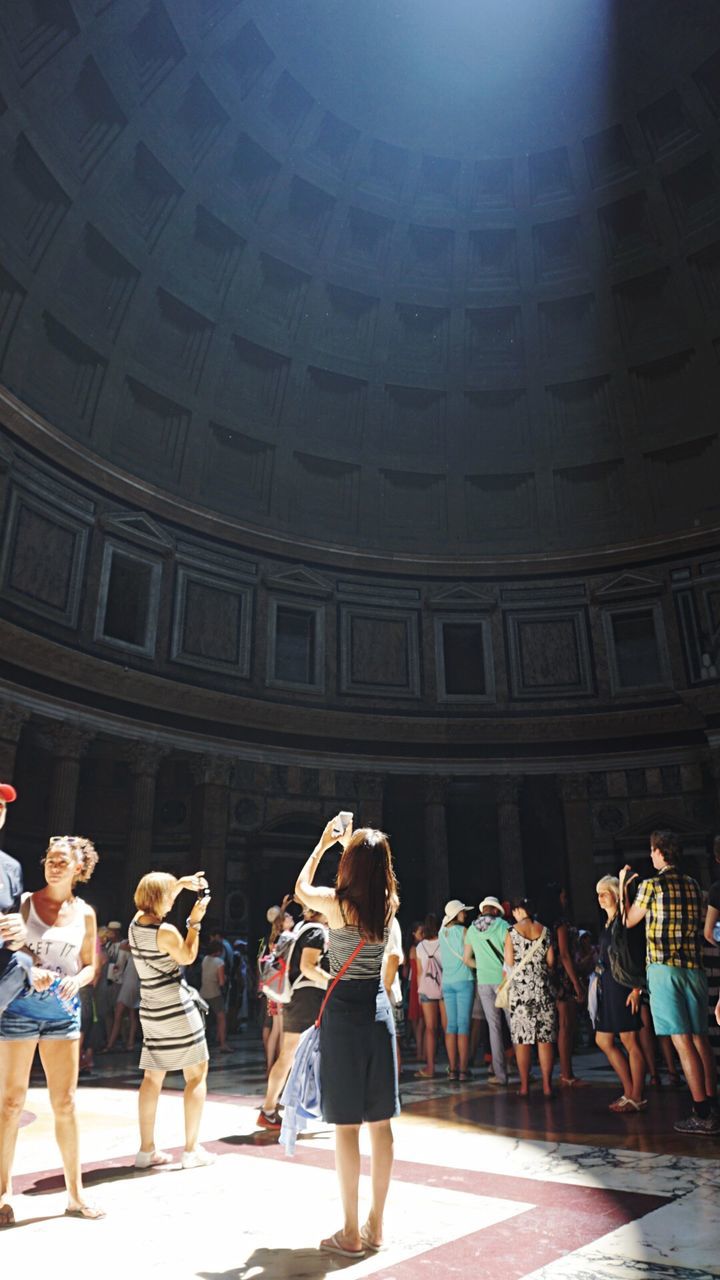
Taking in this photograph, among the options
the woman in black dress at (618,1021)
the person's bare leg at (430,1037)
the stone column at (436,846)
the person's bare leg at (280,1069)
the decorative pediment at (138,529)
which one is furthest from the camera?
the stone column at (436,846)

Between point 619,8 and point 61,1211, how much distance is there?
29.0 m

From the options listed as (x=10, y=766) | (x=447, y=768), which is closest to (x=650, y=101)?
(x=447, y=768)

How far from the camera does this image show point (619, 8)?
2373 centimetres

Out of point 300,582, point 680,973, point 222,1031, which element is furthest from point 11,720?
point 680,973

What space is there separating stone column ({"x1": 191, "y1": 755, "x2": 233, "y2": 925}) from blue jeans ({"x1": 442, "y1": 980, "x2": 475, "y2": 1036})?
453 inches

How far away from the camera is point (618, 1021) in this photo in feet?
25.8

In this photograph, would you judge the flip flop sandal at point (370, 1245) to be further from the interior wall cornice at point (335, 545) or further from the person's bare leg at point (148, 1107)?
the interior wall cornice at point (335, 545)

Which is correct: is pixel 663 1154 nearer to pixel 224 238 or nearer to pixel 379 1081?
pixel 379 1081

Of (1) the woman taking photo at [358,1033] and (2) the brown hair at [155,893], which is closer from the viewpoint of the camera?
(1) the woman taking photo at [358,1033]

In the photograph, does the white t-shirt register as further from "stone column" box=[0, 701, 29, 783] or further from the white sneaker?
"stone column" box=[0, 701, 29, 783]

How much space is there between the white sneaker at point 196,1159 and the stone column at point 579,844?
18263 millimetres

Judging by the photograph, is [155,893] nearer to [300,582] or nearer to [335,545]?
[300,582]

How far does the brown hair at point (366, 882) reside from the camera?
4.47 m

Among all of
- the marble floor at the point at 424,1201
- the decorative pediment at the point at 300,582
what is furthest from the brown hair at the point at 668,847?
the decorative pediment at the point at 300,582
